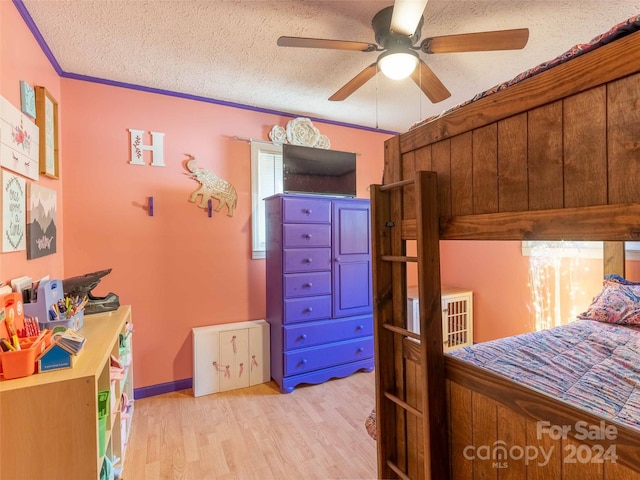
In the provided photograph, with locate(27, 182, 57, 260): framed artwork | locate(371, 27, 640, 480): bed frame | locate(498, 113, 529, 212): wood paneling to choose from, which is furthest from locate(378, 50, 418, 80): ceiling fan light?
locate(27, 182, 57, 260): framed artwork

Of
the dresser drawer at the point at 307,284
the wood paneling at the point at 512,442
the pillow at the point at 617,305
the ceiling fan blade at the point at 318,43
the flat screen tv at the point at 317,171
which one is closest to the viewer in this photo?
the wood paneling at the point at 512,442

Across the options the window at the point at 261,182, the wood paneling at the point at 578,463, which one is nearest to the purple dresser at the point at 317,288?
the window at the point at 261,182

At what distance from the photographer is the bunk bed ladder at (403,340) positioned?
1.16 metres

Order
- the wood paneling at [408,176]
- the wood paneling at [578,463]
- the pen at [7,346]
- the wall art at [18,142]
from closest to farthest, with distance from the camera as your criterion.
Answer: the wood paneling at [578,463] → the pen at [7,346] → the wood paneling at [408,176] → the wall art at [18,142]

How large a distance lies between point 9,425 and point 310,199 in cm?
221

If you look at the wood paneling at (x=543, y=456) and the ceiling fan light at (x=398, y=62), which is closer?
the wood paneling at (x=543, y=456)

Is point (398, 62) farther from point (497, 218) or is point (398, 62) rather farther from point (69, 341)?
point (69, 341)

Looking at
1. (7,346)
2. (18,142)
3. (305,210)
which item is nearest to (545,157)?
A: (7,346)

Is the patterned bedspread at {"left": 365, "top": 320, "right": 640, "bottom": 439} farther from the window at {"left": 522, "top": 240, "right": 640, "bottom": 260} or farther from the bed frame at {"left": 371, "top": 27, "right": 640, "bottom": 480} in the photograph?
the window at {"left": 522, "top": 240, "right": 640, "bottom": 260}

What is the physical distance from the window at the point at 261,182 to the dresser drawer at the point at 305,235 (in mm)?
440

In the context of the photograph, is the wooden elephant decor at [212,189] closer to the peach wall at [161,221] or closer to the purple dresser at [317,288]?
the peach wall at [161,221]

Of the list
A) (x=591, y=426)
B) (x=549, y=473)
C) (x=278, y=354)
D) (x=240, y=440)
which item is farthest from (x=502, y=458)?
(x=278, y=354)

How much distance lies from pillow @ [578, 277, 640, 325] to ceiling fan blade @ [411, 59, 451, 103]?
192 cm

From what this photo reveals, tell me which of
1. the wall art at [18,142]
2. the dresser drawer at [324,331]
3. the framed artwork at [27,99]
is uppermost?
the framed artwork at [27,99]
